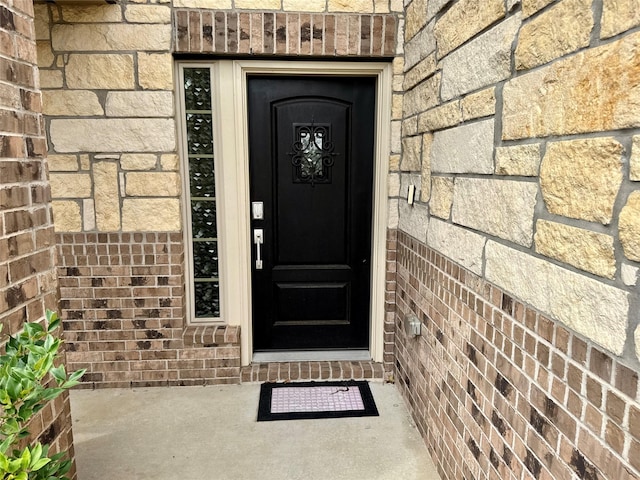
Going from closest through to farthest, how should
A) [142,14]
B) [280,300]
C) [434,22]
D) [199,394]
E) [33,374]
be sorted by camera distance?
[33,374], [434,22], [142,14], [199,394], [280,300]

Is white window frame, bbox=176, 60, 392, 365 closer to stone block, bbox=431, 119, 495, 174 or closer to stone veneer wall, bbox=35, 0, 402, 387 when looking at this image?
stone veneer wall, bbox=35, 0, 402, 387

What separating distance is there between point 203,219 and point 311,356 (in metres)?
1.21

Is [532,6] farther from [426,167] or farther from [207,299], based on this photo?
[207,299]

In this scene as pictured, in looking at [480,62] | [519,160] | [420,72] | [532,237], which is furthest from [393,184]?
[532,237]

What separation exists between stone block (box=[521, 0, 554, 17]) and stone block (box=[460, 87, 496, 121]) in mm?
261

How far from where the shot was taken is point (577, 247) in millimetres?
1104

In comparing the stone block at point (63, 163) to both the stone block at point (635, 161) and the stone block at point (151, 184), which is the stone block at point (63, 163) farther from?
the stone block at point (635, 161)

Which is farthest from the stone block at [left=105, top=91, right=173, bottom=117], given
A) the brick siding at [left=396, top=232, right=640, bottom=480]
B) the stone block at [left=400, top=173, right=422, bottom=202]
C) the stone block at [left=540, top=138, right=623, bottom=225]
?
the stone block at [left=540, top=138, right=623, bottom=225]

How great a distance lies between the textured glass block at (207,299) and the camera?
293 cm

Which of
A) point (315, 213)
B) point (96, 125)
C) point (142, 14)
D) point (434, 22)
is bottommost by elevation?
point (315, 213)

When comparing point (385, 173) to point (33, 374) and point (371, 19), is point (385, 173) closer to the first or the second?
point (371, 19)

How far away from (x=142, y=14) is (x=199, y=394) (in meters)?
2.31

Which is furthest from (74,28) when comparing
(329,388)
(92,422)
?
(329,388)

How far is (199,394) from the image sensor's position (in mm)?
2801
